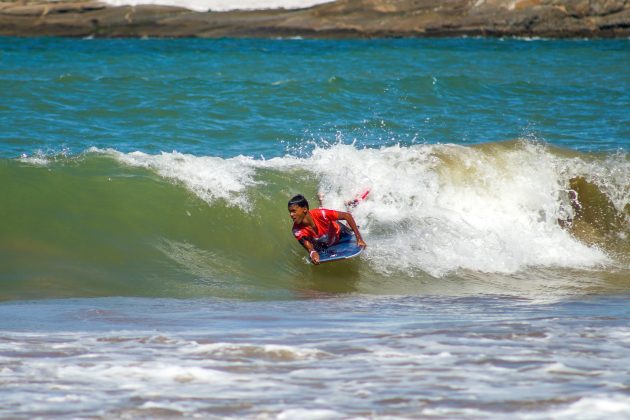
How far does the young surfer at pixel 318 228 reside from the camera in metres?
8.92

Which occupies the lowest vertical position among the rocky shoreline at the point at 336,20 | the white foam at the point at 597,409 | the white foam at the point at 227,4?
the white foam at the point at 597,409

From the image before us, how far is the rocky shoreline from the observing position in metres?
34.4

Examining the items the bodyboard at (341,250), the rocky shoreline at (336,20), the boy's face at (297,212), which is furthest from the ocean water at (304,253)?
the rocky shoreline at (336,20)

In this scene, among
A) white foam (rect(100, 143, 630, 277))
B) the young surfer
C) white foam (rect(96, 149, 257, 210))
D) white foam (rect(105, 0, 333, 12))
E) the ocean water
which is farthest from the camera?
white foam (rect(105, 0, 333, 12))

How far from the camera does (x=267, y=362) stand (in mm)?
5469

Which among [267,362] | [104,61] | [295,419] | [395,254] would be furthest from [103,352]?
[104,61]

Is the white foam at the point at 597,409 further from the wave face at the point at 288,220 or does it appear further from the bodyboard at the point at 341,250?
the bodyboard at the point at 341,250

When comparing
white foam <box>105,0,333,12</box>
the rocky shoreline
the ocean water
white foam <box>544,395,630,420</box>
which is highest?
white foam <box>105,0,333,12</box>

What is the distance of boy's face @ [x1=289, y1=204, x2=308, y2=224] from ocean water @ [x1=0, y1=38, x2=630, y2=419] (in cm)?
64

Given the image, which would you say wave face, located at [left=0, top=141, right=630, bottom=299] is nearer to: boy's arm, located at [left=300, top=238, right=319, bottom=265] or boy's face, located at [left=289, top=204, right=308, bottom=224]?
boy's arm, located at [left=300, top=238, right=319, bottom=265]

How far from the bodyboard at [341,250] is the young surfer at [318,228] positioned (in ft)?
0.15

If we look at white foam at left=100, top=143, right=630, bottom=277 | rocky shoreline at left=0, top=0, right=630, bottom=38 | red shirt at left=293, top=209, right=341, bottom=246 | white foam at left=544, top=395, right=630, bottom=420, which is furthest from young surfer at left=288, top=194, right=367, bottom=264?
rocky shoreline at left=0, top=0, right=630, bottom=38

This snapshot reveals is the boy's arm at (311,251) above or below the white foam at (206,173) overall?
below

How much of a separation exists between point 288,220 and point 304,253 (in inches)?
32.8
